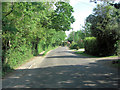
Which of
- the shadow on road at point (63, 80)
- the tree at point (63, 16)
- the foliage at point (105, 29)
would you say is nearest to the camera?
Result: the shadow on road at point (63, 80)

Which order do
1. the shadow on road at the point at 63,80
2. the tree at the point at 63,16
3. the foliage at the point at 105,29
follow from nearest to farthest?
the shadow on road at the point at 63,80 → the tree at the point at 63,16 → the foliage at the point at 105,29

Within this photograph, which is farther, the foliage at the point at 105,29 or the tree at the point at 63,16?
the foliage at the point at 105,29

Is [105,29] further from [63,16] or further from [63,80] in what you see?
[63,80]

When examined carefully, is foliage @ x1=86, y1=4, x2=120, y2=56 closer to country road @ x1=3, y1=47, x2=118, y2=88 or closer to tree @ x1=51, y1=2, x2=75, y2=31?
tree @ x1=51, y1=2, x2=75, y2=31

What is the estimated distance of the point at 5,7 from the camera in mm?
11266

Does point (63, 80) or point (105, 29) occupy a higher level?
point (105, 29)

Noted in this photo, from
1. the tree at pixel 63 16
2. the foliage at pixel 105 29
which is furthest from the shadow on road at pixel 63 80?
the foliage at pixel 105 29

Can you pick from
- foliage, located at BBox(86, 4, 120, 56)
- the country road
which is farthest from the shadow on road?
foliage, located at BBox(86, 4, 120, 56)

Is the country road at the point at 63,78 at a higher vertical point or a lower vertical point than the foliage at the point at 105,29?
lower

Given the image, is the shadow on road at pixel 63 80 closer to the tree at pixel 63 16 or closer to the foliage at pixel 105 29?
the tree at pixel 63 16

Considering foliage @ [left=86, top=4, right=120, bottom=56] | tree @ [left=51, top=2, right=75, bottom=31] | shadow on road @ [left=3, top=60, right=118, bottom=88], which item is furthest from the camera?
foliage @ [left=86, top=4, right=120, bottom=56]

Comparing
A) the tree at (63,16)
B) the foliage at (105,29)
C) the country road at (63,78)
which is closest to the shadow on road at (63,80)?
the country road at (63,78)

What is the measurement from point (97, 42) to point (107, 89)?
782 inches

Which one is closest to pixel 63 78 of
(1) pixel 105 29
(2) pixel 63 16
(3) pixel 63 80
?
(3) pixel 63 80
